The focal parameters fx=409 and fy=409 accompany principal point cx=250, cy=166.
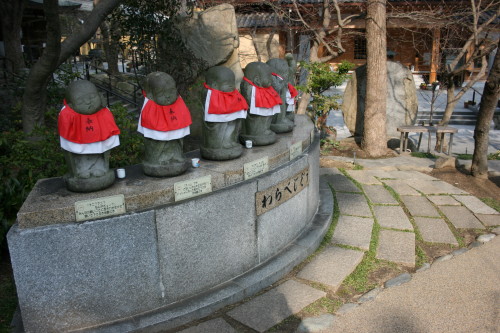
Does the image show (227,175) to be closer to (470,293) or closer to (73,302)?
(73,302)

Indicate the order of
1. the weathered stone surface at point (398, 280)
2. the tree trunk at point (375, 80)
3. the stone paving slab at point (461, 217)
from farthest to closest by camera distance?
the tree trunk at point (375, 80) < the stone paving slab at point (461, 217) < the weathered stone surface at point (398, 280)

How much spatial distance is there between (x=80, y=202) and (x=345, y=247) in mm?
2755

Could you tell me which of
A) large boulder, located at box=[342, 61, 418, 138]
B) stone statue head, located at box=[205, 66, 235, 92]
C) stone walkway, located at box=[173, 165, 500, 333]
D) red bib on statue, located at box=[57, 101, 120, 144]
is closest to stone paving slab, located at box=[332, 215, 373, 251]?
stone walkway, located at box=[173, 165, 500, 333]

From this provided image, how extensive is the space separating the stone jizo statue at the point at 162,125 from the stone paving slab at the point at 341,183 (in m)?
3.19

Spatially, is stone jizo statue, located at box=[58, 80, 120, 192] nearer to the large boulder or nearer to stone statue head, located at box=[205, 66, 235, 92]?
stone statue head, located at box=[205, 66, 235, 92]

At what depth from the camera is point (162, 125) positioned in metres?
3.22

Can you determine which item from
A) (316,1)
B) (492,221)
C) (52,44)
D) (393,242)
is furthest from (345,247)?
(316,1)

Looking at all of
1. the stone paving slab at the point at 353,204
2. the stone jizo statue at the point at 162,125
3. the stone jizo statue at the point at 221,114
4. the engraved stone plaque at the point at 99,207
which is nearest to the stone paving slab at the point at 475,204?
the stone paving slab at the point at 353,204

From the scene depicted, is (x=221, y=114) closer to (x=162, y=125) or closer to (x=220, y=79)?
(x=220, y=79)

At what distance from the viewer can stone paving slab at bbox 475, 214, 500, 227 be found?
514 cm

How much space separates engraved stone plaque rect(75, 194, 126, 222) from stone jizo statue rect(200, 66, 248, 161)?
1.12 metres

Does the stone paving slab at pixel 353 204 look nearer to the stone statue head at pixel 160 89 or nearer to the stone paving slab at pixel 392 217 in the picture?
the stone paving slab at pixel 392 217

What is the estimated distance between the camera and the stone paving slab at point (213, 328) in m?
3.04

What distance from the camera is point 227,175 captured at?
11.5 ft
